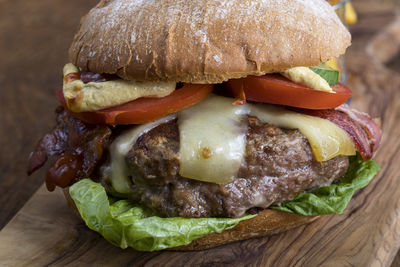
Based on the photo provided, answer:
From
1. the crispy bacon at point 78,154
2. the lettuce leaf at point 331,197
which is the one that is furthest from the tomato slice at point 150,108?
the lettuce leaf at point 331,197

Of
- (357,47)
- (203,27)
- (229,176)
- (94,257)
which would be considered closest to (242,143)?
(229,176)

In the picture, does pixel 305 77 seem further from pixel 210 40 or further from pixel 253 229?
pixel 253 229

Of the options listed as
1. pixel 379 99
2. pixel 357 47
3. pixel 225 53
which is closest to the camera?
pixel 225 53

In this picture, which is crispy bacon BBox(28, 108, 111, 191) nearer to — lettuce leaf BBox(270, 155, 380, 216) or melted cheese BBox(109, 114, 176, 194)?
melted cheese BBox(109, 114, 176, 194)

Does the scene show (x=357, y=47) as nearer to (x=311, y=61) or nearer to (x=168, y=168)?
(x=311, y=61)

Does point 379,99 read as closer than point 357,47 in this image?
Yes

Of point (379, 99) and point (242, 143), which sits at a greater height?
point (242, 143)
